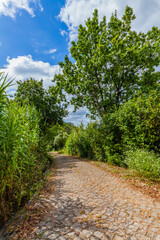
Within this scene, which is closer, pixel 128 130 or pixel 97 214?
pixel 97 214

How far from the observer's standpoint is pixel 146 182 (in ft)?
14.0

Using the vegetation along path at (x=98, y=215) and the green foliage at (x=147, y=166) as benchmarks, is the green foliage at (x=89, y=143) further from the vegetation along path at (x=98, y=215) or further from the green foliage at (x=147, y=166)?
the vegetation along path at (x=98, y=215)

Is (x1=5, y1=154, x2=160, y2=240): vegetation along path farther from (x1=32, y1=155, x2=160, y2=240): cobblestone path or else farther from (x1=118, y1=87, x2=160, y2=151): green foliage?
(x1=118, y1=87, x2=160, y2=151): green foliage

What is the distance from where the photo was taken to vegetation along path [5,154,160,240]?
1.99 meters

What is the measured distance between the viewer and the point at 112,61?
9375 millimetres

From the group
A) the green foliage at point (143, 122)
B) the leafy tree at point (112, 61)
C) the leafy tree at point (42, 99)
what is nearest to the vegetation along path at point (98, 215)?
the green foliage at point (143, 122)

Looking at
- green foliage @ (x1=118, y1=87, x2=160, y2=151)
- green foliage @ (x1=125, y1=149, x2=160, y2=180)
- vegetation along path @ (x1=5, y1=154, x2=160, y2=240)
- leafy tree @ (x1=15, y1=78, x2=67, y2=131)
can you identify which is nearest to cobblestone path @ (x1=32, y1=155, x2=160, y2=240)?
vegetation along path @ (x1=5, y1=154, x2=160, y2=240)

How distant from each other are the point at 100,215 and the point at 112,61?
9903mm

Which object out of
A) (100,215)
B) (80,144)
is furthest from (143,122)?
(80,144)

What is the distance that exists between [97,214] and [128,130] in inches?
186

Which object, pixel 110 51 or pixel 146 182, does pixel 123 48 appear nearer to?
pixel 110 51

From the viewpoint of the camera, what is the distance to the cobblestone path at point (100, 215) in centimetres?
199

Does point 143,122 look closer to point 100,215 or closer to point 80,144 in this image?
point 100,215

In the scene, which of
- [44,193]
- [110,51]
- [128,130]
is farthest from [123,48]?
[44,193]
